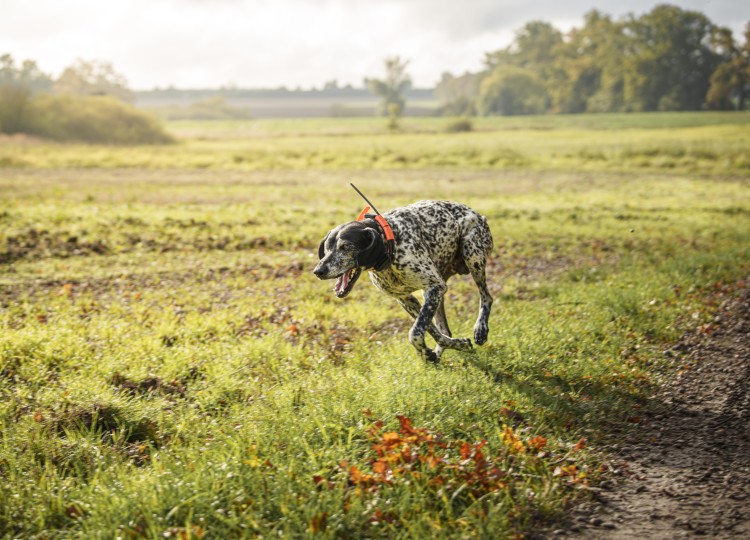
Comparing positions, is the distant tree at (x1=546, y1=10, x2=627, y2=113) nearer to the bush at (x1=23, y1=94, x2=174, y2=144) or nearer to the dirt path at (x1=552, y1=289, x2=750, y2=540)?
the bush at (x1=23, y1=94, x2=174, y2=144)

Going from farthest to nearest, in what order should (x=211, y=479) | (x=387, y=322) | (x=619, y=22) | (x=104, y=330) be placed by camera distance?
(x=619, y=22) < (x=387, y=322) < (x=104, y=330) < (x=211, y=479)

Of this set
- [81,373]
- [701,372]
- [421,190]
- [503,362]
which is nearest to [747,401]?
[701,372]

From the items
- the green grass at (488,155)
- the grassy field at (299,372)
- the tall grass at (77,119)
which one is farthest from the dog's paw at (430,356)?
the tall grass at (77,119)

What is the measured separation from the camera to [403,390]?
657cm

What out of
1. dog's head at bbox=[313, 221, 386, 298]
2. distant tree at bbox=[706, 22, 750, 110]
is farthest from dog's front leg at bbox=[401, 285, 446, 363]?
distant tree at bbox=[706, 22, 750, 110]

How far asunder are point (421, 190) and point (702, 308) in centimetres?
1777

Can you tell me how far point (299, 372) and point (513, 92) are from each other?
4075 inches

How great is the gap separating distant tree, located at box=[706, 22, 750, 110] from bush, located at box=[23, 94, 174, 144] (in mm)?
48083

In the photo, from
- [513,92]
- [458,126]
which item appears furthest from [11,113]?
[513,92]

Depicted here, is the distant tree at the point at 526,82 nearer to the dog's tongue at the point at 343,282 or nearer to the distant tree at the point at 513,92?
the distant tree at the point at 513,92

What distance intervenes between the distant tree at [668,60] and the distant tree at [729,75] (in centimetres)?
192

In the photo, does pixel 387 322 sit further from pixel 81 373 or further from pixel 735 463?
pixel 735 463

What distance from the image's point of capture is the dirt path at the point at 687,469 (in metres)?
4.75

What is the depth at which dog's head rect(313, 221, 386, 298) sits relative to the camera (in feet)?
21.8
